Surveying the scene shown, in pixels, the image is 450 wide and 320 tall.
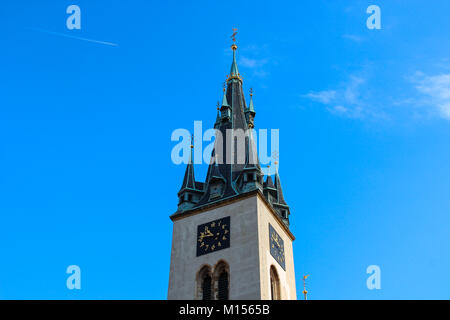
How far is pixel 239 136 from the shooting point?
5066 cm

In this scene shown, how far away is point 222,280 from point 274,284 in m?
3.61

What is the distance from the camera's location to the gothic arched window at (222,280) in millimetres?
40938

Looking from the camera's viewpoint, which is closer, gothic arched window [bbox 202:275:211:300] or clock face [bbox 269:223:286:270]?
gothic arched window [bbox 202:275:211:300]

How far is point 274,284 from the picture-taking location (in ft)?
140

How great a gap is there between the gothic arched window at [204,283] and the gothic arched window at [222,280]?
0.56m

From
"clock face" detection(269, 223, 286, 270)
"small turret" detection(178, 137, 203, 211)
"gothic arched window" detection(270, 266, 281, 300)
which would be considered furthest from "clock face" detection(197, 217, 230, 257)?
"gothic arched window" detection(270, 266, 281, 300)

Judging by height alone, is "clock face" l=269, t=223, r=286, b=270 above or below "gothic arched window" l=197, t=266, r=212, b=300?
above

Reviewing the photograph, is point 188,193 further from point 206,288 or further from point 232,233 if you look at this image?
point 206,288

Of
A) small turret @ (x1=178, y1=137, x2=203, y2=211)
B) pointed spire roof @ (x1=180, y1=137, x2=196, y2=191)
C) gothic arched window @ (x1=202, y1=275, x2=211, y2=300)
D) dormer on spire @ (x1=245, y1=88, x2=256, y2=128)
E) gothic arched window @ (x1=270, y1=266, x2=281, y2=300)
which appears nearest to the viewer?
gothic arched window @ (x1=202, y1=275, x2=211, y2=300)

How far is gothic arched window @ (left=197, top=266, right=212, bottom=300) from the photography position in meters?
41.6

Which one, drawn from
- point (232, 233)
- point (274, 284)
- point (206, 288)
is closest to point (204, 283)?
point (206, 288)

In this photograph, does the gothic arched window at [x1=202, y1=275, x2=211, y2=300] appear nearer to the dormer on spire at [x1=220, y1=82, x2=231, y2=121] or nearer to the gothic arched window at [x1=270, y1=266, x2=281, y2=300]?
the gothic arched window at [x1=270, y1=266, x2=281, y2=300]

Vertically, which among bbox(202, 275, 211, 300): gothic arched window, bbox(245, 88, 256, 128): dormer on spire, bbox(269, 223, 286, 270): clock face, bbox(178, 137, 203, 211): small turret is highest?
bbox(245, 88, 256, 128): dormer on spire
